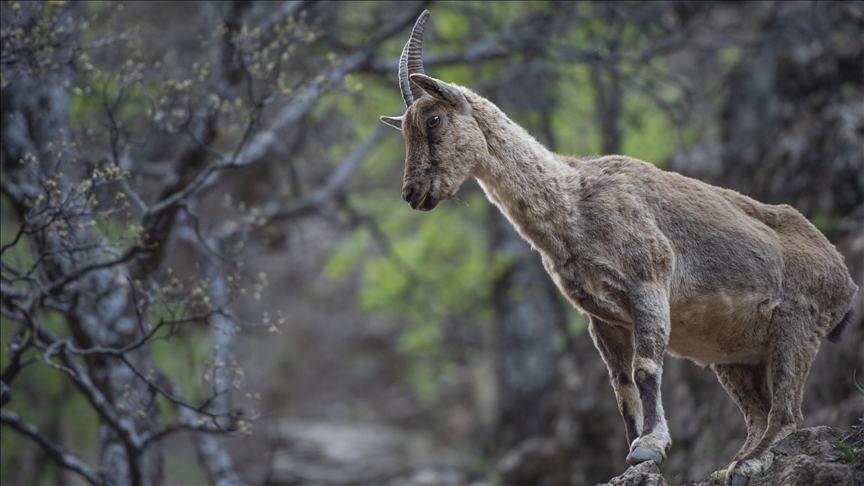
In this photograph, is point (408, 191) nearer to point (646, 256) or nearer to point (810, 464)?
point (646, 256)

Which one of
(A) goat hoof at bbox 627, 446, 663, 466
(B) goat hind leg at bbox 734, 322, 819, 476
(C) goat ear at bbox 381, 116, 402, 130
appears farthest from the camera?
(C) goat ear at bbox 381, 116, 402, 130

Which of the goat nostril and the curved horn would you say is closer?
the goat nostril

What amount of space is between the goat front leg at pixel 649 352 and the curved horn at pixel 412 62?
7.94 ft

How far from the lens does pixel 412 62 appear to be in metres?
6.66

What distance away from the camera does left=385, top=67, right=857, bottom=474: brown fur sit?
19.3 feet

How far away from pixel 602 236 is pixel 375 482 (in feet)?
49.4

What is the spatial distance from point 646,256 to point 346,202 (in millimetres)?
10349

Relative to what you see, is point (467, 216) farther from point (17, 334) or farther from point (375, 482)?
point (17, 334)

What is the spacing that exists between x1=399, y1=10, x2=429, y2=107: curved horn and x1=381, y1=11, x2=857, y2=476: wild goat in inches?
1.0

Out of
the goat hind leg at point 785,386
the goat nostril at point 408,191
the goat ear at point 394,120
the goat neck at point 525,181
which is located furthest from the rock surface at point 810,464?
the goat ear at point 394,120

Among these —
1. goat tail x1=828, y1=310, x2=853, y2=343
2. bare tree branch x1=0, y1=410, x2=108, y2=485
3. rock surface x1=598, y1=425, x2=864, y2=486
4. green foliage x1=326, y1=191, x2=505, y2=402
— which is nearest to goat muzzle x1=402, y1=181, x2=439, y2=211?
rock surface x1=598, y1=425, x2=864, y2=486

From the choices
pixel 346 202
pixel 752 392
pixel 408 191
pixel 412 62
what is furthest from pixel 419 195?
pixel 346 202

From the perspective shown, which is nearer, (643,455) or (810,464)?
(810,464)

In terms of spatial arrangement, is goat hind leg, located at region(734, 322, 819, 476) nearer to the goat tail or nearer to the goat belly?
the goat belly
